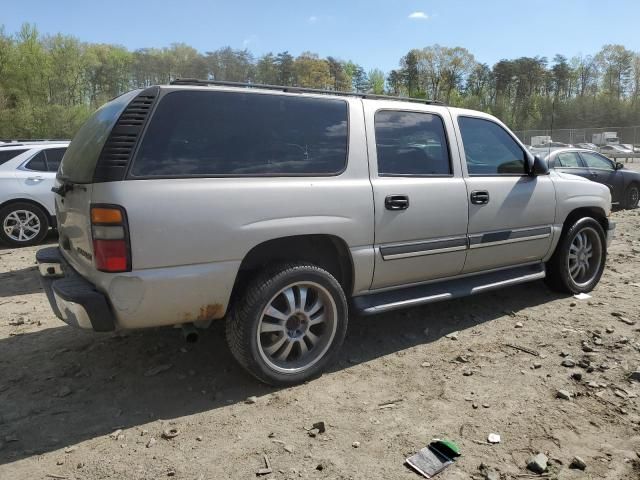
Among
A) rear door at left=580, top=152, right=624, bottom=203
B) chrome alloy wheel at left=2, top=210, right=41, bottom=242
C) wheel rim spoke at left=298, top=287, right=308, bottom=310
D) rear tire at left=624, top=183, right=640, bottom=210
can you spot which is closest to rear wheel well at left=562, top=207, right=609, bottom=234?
wheel rim spoke at left=298, top=287, right=308, bottom=310

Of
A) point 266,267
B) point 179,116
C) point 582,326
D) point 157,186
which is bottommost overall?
point 582,326

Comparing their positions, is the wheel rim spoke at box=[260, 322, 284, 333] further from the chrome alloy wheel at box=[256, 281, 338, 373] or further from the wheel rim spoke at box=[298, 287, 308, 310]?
the wheel rim spoke at box=[298, 287, 308, 310]

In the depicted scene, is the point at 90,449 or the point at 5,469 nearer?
the point at 5,469

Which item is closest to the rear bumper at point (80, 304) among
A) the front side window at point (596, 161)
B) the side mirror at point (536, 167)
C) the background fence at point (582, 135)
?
the side mirror at point (536, 167)

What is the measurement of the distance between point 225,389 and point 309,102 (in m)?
2.03

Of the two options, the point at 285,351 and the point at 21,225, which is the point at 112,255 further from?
the point at 21,225

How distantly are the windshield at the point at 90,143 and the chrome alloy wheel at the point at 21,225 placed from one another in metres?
5.28

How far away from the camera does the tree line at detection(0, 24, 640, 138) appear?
5428cm

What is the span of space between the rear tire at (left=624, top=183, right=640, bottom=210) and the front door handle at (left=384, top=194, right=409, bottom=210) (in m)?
11.1

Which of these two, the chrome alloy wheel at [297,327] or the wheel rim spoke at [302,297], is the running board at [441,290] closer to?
the chrome alloy wheel at [297,327]

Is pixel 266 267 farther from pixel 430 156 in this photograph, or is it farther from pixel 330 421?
pixel 430 156

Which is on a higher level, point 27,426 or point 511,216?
point 511,216

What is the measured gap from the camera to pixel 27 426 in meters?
2.92

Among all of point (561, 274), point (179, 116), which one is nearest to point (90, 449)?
point (179, 116)
